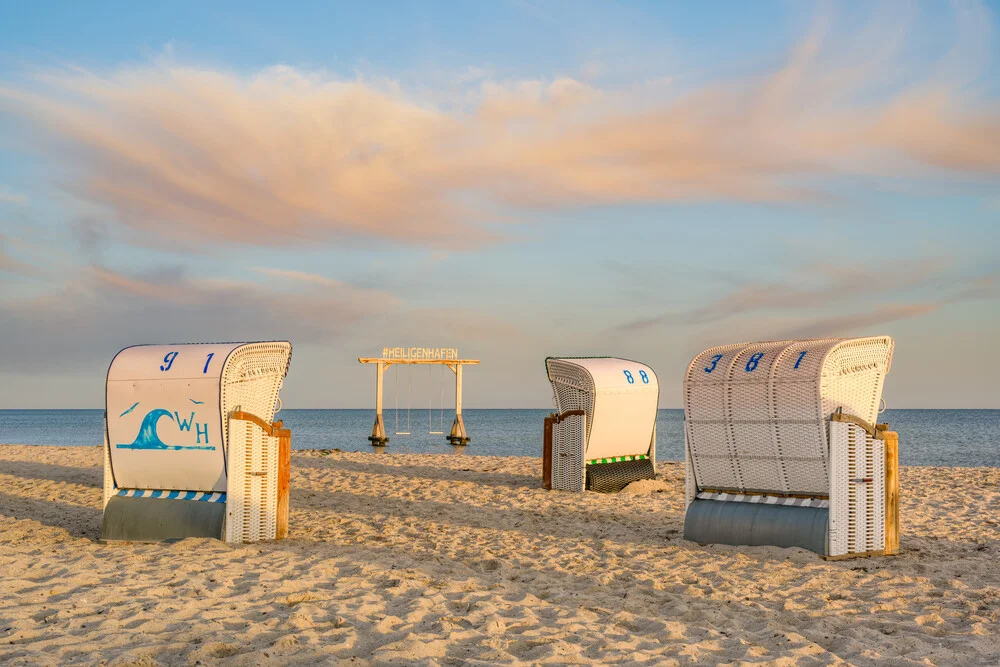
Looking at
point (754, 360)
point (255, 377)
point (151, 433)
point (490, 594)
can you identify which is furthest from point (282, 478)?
point (754, 360)

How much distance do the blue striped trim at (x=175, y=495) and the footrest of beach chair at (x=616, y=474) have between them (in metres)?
7.36

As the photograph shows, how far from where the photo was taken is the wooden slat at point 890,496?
8641 mm

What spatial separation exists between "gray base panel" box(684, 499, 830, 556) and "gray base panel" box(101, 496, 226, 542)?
5582 millimetres

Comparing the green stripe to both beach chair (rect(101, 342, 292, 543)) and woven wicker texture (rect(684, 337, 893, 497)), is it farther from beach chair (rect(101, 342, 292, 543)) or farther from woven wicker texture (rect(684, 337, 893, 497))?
beach chair (rect(101, 342, 292, 543))

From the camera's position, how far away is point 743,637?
230 inches

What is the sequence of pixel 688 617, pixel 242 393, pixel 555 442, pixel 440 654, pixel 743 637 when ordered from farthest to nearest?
pixel 555 442 → pixel 242 393 → pixel 688 617 → pixel 743 637 → pixel 440 654

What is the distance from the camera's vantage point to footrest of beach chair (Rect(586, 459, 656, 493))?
1491 centimetres

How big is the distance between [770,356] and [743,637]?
12.6 ft

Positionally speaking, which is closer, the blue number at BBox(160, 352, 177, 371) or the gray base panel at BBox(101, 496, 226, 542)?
the gray base panel at BBox(101, 496, 226, 542)

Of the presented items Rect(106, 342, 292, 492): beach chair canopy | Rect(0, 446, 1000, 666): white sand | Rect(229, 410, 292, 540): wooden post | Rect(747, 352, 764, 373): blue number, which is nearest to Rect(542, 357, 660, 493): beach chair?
Rect(0, 446, 1000, 666): white sand

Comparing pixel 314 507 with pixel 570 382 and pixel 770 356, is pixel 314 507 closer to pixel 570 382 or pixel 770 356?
pixel 570 382

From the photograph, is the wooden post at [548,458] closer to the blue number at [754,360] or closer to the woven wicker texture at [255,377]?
the woven wicker texture at [255,377]

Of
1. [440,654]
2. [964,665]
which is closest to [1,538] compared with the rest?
[440,654]

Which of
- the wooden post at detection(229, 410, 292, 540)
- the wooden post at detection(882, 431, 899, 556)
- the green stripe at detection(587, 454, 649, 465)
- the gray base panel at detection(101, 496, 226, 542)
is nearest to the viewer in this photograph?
the wooden post at detection(882, 431, 899, 556)
